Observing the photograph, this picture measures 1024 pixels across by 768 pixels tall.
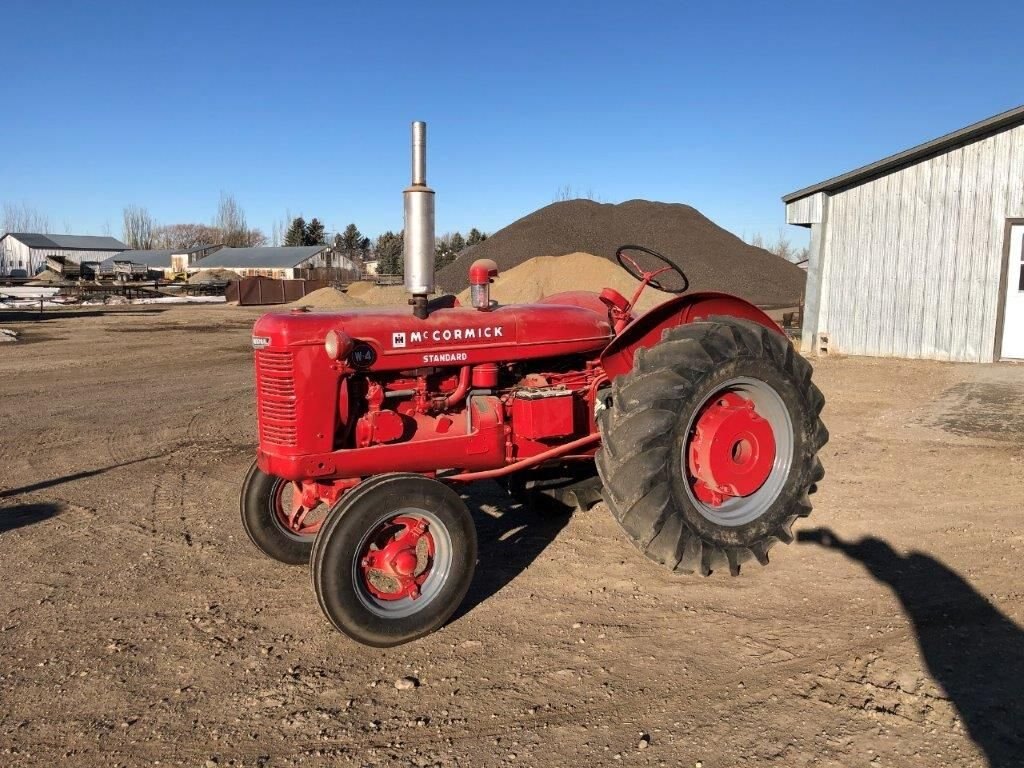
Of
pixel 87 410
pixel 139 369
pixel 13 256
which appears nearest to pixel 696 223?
pixel 139 369

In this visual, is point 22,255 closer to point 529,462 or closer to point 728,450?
point 529,462

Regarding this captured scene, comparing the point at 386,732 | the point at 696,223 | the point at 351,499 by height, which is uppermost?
the point at 696,223

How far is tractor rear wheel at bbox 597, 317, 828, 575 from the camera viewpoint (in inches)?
146

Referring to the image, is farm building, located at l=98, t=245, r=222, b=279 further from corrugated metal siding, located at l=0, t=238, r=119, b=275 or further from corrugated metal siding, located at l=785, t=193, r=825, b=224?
corrugated metal siding, located at l=785, t=193, r=825, b=224

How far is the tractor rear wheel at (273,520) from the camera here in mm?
4391

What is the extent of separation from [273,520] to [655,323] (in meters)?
2.35

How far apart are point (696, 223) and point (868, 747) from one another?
1426 inches

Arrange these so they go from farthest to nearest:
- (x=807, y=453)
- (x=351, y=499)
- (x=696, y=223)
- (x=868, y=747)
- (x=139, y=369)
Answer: (x=696, y=223) → (x=139, y=369) → (x=807, y=453) → (x=351, y=499) → (x=868, y=747)

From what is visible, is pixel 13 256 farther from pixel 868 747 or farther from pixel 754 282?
pixel 868 747

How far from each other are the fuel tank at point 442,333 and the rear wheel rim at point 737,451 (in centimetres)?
75

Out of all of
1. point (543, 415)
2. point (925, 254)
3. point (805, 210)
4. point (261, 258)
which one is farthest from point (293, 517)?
point (261, 258)

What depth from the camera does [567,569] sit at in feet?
14.6

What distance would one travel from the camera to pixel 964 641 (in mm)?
3473

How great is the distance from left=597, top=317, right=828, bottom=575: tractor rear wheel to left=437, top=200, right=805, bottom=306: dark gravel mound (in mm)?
25838
